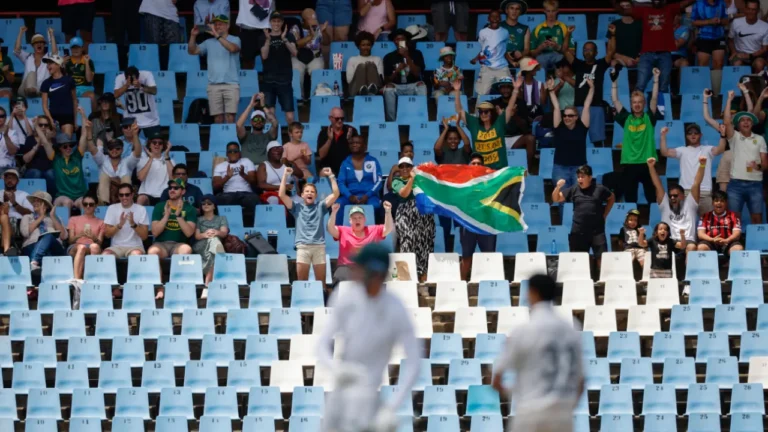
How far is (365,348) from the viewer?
26.3ft

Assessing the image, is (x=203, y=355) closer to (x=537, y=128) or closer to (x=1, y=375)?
(x=1, y=375)

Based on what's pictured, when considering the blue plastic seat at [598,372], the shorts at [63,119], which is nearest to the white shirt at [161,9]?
the shorts at [63,119]

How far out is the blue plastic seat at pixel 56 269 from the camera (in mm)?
16062

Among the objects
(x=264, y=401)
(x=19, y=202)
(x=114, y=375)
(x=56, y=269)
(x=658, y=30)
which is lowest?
(x=264, y=401)

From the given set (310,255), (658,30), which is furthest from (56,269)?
(658,30)

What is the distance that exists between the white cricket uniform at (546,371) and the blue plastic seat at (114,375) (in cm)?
769

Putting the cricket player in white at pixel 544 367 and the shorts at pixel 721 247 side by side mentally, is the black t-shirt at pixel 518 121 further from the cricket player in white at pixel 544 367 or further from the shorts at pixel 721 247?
the cricket player in white at pixel 544 367

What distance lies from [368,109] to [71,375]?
537cm

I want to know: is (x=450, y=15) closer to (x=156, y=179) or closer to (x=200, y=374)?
(x=156, y=179)

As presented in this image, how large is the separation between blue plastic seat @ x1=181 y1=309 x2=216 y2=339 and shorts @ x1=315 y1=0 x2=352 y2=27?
575cm

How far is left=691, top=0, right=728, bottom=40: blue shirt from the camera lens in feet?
64.0

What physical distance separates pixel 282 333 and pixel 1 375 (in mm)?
2765

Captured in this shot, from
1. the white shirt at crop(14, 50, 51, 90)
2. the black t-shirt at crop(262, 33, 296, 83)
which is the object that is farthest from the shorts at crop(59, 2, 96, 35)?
the black t-shirt at crop(262, 33, 296, 83)

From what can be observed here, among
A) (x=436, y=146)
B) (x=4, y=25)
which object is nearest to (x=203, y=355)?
(x=436, y=146)
